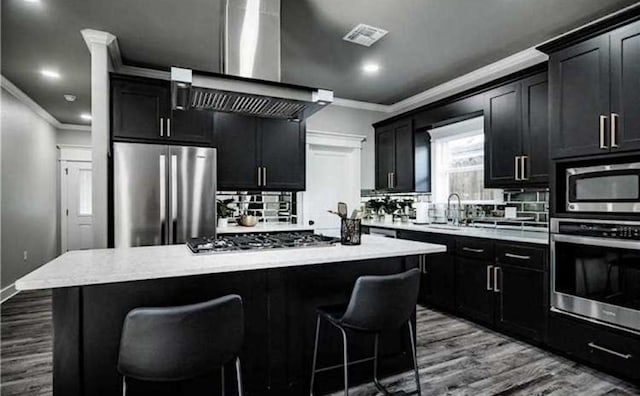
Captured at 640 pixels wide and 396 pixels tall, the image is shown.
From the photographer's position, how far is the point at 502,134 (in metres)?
3.51

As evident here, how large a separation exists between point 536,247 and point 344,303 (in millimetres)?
1783

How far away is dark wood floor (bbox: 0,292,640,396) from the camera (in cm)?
228

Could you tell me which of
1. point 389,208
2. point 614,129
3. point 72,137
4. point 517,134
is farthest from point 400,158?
point 72,137

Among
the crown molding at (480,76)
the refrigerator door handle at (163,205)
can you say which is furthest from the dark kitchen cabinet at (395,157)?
the refrigerator door handle at (163,205)

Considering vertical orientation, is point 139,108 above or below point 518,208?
above

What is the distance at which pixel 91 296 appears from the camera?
1.67m

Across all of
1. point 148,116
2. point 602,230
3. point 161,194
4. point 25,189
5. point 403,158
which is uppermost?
point 148,116

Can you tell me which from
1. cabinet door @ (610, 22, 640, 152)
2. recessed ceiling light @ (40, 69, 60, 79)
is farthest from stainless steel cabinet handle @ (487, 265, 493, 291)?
recessed ceiling light @ (40, 69, 60, 79)

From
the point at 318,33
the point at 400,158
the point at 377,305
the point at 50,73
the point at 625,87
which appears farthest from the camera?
the point at 400,158

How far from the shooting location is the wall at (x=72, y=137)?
6.80m

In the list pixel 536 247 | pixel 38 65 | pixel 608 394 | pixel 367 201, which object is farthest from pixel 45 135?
pixel 608 394

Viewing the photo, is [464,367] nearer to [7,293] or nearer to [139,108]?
[139,108]

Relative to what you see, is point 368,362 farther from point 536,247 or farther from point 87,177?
point 87,177

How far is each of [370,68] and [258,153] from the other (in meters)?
1.67
